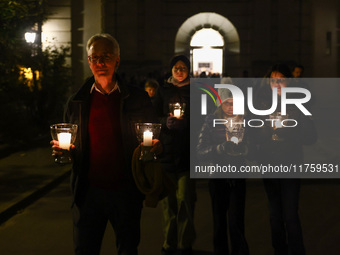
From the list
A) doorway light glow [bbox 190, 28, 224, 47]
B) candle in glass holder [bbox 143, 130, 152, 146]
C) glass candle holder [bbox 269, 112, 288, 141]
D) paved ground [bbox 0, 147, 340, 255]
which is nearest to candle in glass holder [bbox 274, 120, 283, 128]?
glass candle holder [bbox 269, 112, 288, 141]

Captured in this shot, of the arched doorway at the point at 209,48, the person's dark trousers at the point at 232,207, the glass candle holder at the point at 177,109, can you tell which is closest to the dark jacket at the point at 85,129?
the person's dark trousers at the point at 232,207

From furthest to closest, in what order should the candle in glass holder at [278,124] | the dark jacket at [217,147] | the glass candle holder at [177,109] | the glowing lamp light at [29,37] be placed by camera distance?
the glowing lamp light at [29,37]
the glass candle holder at [177,109]
the dark jacket at [217,147]
the candle in glass holder at [278,124]

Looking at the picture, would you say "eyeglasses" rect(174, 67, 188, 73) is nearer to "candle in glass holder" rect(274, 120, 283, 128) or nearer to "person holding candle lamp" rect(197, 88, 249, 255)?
"person holding candle lamp" rect(197, 88, 249, 255)

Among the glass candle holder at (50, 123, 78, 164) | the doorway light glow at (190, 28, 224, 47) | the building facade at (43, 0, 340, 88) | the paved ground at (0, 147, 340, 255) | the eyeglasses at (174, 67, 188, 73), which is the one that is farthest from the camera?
the doorway light glow at (190, 28, 224, 47)

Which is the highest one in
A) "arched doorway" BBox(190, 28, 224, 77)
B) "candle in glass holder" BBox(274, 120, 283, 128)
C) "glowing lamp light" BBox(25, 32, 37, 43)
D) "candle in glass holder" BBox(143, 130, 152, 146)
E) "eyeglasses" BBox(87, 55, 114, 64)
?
"arched doorway" BBox(190, 28, 224, 77)

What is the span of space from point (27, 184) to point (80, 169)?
6.60 metres

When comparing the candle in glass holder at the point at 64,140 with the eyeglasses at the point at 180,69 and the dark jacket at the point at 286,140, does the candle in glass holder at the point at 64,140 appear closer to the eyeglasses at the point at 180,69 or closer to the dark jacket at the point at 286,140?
the dark jacket at the point at 286,140

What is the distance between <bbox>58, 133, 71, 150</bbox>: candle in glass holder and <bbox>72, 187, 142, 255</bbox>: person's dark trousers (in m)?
0.39

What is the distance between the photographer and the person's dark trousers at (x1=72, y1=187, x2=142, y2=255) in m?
4.39

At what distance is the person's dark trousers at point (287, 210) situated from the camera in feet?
19.1

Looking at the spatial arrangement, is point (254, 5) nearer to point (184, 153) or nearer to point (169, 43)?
point (169, 43)

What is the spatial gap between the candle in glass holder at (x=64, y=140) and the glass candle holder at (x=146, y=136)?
0.46 metres

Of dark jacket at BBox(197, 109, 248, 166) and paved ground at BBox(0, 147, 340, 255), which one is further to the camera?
paved ground at BBox(0, 147, 340, 255)

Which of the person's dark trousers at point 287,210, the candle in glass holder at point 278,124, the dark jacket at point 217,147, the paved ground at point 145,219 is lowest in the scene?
the paved ground at point 145,219
